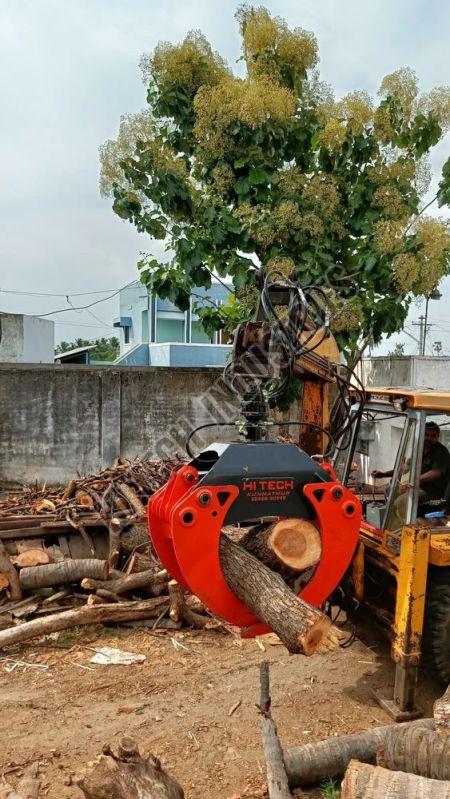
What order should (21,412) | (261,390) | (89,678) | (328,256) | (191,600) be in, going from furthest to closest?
(21,412)
(328,256)
(191,600)
(89,678)
(261,390)

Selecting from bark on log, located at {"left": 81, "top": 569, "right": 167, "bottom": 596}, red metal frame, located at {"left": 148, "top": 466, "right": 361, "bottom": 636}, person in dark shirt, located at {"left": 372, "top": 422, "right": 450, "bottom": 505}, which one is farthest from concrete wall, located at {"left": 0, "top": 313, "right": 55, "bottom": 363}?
red metal frame, located at {"left": 148, "top": 466, "right": 361, "bottom": 636}

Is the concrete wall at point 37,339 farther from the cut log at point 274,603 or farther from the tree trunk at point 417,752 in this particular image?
the tree trunk at point 417,752

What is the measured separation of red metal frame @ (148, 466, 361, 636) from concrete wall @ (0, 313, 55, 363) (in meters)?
12.4

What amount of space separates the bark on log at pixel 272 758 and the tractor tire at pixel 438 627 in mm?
1354

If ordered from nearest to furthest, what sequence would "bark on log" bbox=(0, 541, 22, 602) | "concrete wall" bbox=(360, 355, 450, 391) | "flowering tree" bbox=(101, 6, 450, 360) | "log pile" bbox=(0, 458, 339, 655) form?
"log pile" bbox=(0, 458, 339, 655) → "bark on log" bbox=(0, 541, 22, 602) → "flowering tree" bbox=(101, 6, 450, 360) → "concrete wall" bbox=(360, 355, 450, 391)

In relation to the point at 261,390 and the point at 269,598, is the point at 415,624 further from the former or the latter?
the point at 261,390

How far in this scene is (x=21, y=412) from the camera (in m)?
9.84

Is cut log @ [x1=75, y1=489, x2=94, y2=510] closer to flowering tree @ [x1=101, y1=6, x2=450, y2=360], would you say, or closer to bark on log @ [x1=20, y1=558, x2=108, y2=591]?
bark on log @ [x1=20, y1=558, x2=108, y2=591]

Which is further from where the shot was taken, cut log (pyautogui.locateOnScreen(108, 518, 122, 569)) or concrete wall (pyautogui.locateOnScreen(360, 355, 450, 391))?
Result: concrete wall (pyautogui.locateOnScreen(360, 355, 450, 391))

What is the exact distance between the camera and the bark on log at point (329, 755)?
3.45 m

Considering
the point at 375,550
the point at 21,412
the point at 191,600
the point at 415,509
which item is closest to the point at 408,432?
the point at 415,509

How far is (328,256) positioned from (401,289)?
45.9 inches

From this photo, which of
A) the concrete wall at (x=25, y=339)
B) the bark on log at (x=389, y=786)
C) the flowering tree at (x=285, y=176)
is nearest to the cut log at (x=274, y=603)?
the bark on log at (x=389, y=786)

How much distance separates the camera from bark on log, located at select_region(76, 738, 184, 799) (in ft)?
9.62
